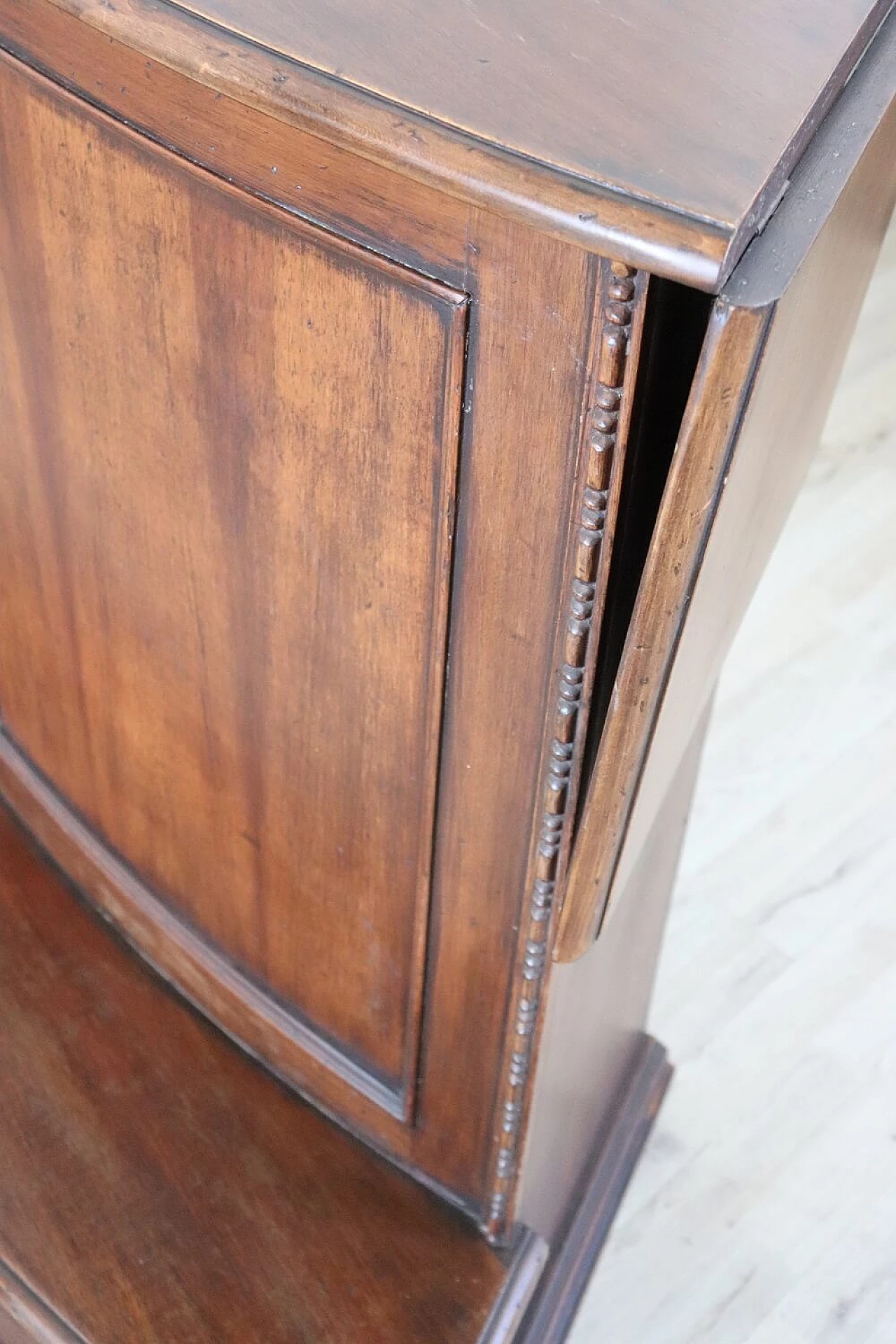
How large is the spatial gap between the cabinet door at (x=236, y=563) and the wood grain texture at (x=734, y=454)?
0.36 ft

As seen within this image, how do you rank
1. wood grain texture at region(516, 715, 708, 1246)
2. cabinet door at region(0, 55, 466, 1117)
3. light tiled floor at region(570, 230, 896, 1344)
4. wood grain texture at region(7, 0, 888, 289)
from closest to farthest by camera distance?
wood grain texture at region(7, 0, 888, 289) < cabinet door at region(0, 55, 466, 1117) < wood grain texture at region(516, 715, 708, 1246) < light tiled floor at region(570, 230, 896, 1344)

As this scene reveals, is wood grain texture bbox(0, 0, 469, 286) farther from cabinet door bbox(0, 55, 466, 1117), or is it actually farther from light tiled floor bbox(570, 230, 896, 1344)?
light tiled floor bbox(570, 230, 896, 1344)

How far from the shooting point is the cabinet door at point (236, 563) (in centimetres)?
61

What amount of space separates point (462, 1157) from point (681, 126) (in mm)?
700

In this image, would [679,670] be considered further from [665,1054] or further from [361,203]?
[665,1054]

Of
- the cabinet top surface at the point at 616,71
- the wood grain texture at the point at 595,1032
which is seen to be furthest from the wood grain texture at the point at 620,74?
the wood grain texture at the point at 595,1032

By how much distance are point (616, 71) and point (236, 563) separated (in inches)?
13.1

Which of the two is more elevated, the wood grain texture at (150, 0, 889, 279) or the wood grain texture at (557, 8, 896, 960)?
the wood grain texture at (150, 0, 889, 279)

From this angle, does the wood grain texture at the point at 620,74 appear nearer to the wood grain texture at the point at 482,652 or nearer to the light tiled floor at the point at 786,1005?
the wood grain texture at the point at 482,652

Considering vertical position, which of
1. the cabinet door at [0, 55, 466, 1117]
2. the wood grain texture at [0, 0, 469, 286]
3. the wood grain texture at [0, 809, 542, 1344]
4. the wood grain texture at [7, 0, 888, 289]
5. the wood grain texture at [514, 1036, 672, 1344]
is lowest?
the wood grain texture at [514, 1036, 672, 1344]

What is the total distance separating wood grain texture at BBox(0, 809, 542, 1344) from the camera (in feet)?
3.01

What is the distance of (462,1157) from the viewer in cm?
94

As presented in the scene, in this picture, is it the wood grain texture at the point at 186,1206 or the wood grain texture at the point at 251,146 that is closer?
the wood grain texture at the point at 251,146

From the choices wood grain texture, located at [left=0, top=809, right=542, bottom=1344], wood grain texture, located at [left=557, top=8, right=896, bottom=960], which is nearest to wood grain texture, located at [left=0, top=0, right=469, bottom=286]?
wood grain texture, located at [left=557, top=8, right=896, bottom=960]
